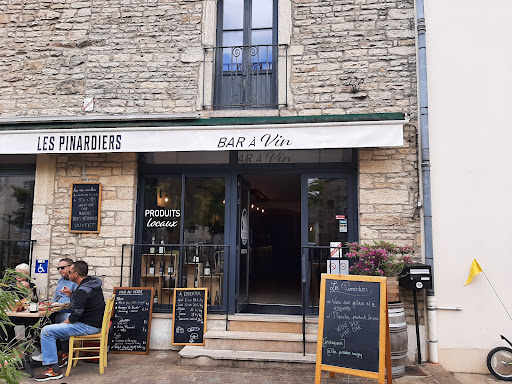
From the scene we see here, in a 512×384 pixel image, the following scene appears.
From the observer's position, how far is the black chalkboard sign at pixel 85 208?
18.9 ft

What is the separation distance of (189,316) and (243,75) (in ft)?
11.5

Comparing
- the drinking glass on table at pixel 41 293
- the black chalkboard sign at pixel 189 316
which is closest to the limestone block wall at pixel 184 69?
the drinking glass on table at pixel 41 293

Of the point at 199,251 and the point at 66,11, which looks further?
the point at 66,11

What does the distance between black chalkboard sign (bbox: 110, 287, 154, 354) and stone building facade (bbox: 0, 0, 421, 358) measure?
439mm

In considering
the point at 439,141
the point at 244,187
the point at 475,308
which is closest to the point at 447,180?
the point at 439,141

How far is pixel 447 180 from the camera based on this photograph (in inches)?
204

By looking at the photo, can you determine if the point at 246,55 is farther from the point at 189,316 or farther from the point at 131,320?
the point at 131,320

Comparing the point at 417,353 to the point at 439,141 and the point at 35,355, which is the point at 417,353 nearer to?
the point at 439,141

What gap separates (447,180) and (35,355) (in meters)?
5.48

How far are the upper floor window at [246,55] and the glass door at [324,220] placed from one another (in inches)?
55.0

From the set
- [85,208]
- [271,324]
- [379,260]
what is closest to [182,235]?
[85,208]

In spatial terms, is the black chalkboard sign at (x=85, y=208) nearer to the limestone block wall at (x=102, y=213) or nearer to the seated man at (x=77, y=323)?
the limestone block wall at (x=102, y=213)

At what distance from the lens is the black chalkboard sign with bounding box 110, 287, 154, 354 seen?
16.8 feet

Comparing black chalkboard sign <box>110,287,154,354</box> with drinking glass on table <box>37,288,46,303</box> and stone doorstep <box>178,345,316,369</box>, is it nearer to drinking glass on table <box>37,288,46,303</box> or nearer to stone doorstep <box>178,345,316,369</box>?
stone doorstep <box>178,345,316,369</box>
